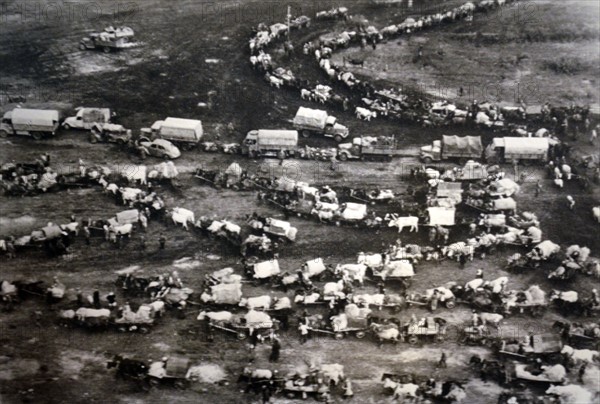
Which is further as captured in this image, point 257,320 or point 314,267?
point 314,267

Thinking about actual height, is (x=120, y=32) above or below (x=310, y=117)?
above


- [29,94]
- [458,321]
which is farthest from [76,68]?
[458,321]

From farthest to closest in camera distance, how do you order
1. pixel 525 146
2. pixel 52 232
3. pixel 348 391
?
pixel 525 146 → pixel 52 232 → pixel 348 391

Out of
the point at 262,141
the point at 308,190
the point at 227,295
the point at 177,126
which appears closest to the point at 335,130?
the point at 262,141

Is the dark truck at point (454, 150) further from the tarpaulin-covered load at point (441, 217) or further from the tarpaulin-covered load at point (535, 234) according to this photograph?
the tarpaulin-covered load at point (535, 234)

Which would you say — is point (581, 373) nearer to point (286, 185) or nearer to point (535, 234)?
point (535, 234)
